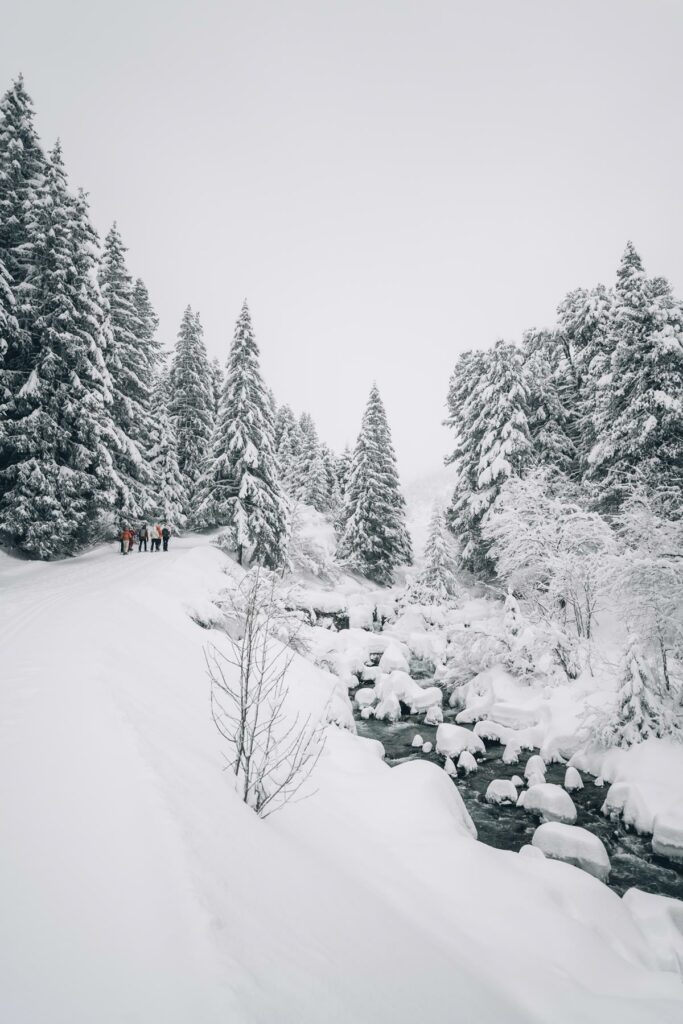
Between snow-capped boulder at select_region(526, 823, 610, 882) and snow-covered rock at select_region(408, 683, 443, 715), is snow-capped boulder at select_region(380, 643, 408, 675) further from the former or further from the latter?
snow-capped boulder at select_region(526, 823, 610, 882)

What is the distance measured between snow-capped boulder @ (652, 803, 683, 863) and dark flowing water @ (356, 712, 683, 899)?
0.41 ft

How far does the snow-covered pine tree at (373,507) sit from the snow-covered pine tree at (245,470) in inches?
390

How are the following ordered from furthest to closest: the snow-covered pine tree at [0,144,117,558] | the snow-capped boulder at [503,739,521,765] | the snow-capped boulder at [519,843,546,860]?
the snow-covered pine tree at [0,144,117,558] < the snow-capped boulder at [503,739,521,765] < the snow-capped boulder at [519,843,546,860]

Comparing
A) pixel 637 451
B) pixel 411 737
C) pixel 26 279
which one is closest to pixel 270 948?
pixel 411 737

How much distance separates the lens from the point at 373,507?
31328 mm

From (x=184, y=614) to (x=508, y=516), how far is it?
457 inches

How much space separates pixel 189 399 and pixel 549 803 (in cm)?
2863

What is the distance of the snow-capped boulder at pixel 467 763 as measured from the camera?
9.81 m

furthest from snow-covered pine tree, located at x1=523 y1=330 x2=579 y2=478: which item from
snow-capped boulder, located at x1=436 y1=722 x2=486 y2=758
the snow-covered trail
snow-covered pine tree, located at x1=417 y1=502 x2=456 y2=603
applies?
the snow-covered trail

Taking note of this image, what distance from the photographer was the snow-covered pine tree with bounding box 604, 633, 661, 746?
905 cm

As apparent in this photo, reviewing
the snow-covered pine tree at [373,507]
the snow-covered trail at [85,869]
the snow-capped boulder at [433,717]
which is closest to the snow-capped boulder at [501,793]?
the snow-capped boulder at [433,717]

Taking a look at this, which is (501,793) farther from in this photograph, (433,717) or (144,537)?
(144,537)

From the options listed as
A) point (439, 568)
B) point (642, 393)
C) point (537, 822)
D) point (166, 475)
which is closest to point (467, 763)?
point (537, 822)

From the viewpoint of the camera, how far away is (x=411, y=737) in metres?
11.7
